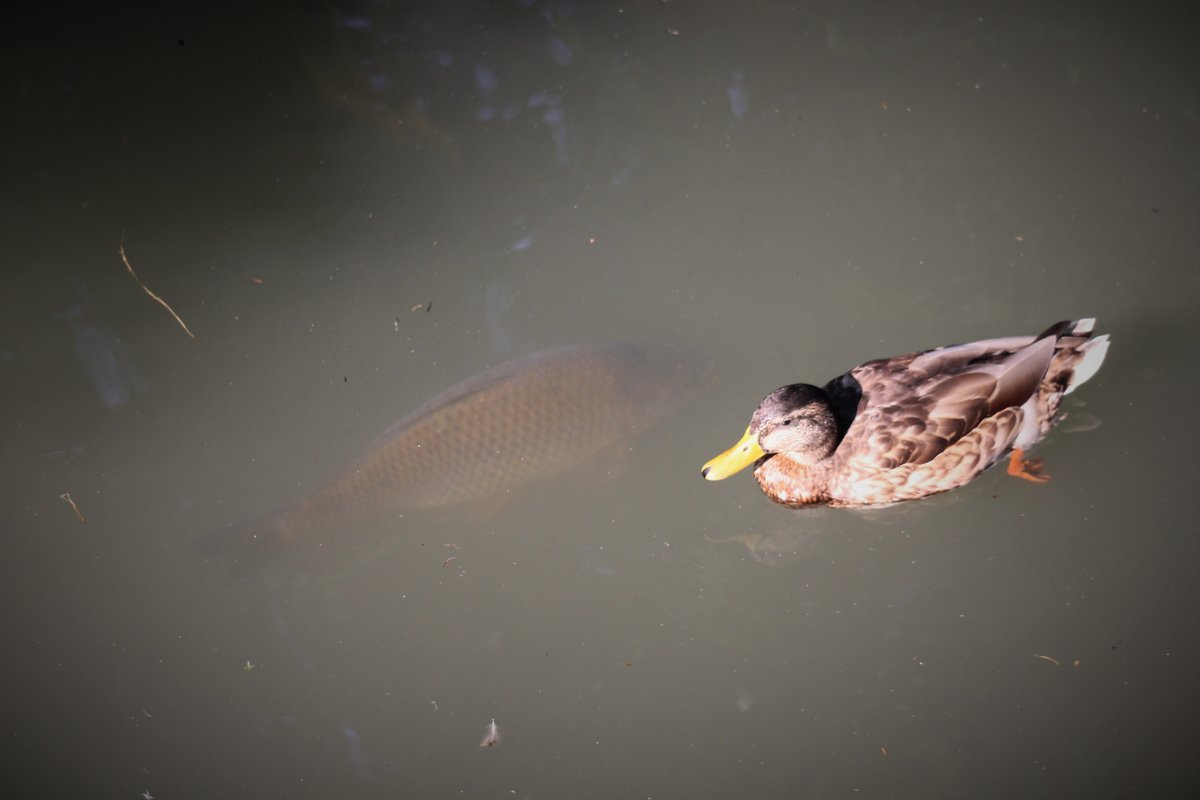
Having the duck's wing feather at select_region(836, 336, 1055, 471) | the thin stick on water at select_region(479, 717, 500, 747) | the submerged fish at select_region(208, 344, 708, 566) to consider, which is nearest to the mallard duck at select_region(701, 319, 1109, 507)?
the duck's wing feather at select_region(836, 336, 1055, 471)

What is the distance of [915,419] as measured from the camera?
2.16 meters

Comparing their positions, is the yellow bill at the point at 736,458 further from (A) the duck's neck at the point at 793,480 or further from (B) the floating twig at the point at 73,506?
(B) the floating twig at the point at 73,506

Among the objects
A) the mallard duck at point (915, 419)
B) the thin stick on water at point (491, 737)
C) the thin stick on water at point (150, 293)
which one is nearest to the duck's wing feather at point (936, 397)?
the mallard duck at point (915, 419)

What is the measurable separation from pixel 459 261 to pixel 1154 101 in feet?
8.13

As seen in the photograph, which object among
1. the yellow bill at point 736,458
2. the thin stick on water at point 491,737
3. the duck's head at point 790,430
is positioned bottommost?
the thin stick on water at point 491,737

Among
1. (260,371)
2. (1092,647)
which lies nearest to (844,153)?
(1092,647)

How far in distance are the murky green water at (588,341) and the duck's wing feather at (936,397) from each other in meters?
0.35

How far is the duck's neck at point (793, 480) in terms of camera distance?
2348 millimetres

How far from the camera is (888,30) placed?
291cm

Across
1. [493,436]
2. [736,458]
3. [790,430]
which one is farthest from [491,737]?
[790,430]

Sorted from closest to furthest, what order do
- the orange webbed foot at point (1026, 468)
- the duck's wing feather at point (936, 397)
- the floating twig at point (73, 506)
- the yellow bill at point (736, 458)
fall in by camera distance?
the duck's wing feather at point (936, 397) → the yellow bill at point (736, 458) → the orange webbed foot at point (1026, 468) → the floating twig at point (73, 506)

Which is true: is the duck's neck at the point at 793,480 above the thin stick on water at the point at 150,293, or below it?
below

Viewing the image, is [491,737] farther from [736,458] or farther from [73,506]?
[73,506]

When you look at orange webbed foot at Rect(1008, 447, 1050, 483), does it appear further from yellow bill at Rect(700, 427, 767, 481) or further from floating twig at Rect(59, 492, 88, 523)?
floating twig at Rect(59, 492, 88, 523)
